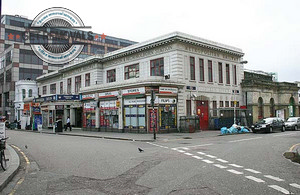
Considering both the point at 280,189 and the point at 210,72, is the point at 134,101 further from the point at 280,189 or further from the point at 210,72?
the point at 280,189

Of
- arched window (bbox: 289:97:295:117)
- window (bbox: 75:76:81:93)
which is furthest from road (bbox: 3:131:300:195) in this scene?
arched window (bbox: 289:97:295:117)

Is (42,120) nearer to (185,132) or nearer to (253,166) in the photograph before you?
(185,132)

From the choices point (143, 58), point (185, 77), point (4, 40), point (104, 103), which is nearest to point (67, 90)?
point (104, 103)

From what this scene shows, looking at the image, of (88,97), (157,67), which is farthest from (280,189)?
(88,97)

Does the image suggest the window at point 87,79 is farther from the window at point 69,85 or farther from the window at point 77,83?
the window at point 69,85

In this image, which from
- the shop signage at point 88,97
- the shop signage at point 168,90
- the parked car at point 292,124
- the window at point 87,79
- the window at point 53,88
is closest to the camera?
the shop signage at point 168,90

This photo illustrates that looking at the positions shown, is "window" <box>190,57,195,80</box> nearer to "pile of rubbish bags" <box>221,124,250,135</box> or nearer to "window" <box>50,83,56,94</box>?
"pile of rubbish bags" <box>221,124,250,135</box>

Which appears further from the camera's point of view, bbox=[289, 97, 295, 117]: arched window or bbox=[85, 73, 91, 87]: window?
bbox=[289, 97, 295, 117]: arched window

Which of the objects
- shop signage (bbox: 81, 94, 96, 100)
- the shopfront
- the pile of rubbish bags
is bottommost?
the pile of rubbish bags

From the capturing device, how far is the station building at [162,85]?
25109mm

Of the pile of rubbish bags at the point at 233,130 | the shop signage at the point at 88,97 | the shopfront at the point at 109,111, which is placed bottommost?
the pile of rubbish bags at the point at 233,130

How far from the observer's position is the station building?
82.4ft

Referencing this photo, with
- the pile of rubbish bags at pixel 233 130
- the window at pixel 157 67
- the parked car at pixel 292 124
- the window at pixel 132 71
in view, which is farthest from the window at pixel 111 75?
the parked car at pixel 292 124

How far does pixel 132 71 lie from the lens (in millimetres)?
31531
